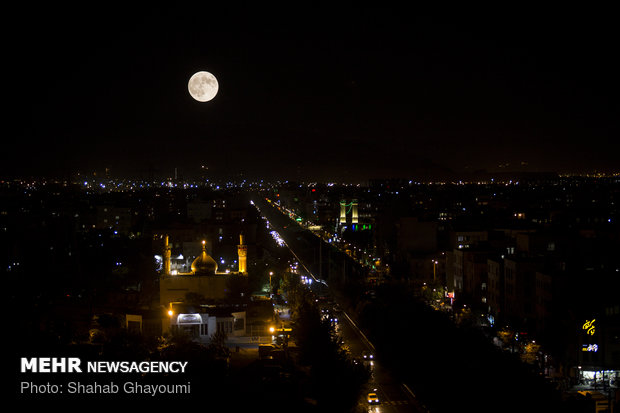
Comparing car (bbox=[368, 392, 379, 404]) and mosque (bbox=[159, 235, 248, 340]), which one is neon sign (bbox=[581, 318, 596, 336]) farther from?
mosque (bbox=[159, 235, 248, 340])

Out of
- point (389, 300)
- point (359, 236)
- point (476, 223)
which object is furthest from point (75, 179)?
point (389, 300)

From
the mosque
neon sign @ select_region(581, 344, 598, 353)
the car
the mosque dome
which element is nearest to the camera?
the car

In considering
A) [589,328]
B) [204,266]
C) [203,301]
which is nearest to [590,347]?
[589,328]

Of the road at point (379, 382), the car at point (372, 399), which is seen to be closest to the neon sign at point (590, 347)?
the road at point (379, 382)

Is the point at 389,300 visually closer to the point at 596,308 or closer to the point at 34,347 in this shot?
the point at 596,308

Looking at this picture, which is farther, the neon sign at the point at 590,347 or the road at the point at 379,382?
the neon sign at the point at 590,347

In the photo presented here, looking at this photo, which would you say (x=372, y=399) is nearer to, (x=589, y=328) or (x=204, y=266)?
(x=589, y=328)

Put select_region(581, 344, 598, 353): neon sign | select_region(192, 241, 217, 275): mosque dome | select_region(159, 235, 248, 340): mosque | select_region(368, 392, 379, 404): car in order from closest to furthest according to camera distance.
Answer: select_region(368, 392, 379, 404): car → select_region(581, 344, 598, 353): neon sign → select_region(159, 235, 248, 340): mosque → select_region(192, 241, 217, 275): mosque dome

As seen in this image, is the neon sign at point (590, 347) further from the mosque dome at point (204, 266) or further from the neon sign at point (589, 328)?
the mosque dome at point (204, 266)

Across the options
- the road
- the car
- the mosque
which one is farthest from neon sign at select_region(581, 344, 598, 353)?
the mosque
